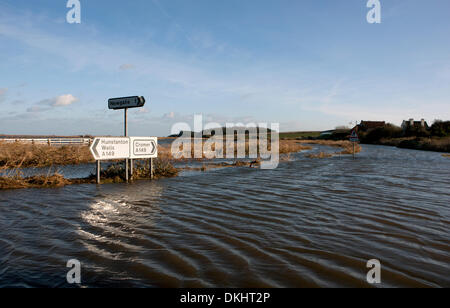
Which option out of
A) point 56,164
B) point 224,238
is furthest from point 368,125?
point 224,238

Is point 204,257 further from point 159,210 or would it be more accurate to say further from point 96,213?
point 96,213

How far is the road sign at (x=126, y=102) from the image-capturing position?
11797 mm

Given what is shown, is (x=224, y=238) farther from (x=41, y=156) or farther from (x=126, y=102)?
(x=41, y=156)

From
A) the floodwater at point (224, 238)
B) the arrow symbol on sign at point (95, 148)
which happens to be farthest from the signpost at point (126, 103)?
the floodwater at point (224, 238)

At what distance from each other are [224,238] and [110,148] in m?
8.10

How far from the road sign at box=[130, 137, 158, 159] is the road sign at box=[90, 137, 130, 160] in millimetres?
250

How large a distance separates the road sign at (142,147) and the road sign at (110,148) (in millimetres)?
250

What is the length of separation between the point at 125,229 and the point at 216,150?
2551cm

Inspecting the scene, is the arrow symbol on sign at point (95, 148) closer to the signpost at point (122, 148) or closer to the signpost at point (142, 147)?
the signpost at point (122, 148)

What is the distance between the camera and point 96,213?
704cm

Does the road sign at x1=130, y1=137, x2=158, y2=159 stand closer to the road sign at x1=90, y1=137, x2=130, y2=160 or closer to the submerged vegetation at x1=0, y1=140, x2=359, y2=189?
the road sign at x1=90, y1=137, x2=130, y2=160

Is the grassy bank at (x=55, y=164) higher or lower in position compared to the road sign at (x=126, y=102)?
lower

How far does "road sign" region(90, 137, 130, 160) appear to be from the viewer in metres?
11.3

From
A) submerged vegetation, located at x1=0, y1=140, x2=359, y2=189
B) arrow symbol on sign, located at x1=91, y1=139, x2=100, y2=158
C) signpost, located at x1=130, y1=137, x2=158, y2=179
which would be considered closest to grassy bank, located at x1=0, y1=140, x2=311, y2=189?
submerged vegetation, located at x1=0, y1=140, x2=359, y2=189
